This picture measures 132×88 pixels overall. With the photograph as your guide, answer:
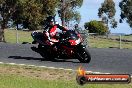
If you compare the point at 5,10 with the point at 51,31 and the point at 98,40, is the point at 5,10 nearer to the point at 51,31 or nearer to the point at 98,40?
the point at 98,40

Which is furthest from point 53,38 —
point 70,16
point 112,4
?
point 112,4

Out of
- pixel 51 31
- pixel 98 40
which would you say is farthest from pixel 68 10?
pixel 51 31

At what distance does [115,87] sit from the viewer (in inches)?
434

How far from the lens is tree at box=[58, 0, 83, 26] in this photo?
2346 inches

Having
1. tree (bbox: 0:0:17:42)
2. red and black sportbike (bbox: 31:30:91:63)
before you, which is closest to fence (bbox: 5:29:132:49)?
tree (bbox: 0:0:17:42)

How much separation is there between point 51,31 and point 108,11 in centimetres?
7411

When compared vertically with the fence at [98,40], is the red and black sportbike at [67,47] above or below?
above

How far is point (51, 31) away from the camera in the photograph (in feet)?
55.0

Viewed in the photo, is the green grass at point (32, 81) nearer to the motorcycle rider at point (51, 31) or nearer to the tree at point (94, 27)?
the motorcycle rider at point (51, 31)

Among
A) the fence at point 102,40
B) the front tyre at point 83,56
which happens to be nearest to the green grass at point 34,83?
the front tyre at point 83,56

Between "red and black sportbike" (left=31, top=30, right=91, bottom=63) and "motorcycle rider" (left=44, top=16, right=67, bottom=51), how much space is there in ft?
0.46

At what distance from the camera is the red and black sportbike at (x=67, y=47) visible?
16469mm

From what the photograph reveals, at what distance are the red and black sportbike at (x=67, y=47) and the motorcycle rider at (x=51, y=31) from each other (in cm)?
14

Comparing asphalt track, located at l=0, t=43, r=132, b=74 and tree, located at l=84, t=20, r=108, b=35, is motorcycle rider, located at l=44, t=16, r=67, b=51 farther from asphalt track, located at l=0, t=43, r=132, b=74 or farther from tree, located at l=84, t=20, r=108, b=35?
tree, located at l=84, t=20, r=108, b=35
